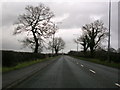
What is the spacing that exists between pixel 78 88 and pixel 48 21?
147 ft

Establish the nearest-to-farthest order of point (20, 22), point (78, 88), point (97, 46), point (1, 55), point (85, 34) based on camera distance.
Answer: point (78, 88), point (1, 55), point (20, 22), point (97, 46), point (85, 34)

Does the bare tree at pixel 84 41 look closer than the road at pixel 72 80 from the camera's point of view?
No

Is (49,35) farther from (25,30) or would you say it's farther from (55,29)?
(25,30)

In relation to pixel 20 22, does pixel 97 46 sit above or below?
below

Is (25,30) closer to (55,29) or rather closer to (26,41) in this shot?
(26,41)

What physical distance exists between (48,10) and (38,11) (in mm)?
2417

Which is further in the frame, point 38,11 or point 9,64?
point 38,11

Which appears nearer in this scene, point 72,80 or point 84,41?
point 72,80

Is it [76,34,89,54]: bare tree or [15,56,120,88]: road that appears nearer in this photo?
[15,56,120,88]: road

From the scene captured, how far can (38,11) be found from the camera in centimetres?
5491

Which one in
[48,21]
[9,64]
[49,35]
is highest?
[48,21]

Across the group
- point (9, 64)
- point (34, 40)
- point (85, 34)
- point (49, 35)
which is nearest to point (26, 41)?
point (34, 40)

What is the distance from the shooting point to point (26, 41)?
→ 54688 millimetres

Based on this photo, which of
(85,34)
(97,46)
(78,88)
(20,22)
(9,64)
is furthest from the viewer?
(85,34)
